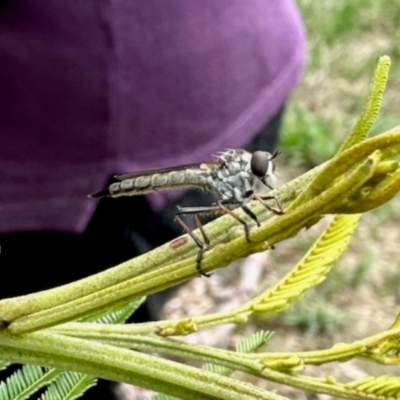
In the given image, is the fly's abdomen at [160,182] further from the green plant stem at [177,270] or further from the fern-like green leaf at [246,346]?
the green plant stem at [177,270]

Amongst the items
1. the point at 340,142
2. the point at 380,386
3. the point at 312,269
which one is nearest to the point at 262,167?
the point at 312,269

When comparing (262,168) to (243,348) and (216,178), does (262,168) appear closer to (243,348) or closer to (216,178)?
(216,178)

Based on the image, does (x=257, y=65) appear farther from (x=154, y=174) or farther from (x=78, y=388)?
(x=78, y=388)

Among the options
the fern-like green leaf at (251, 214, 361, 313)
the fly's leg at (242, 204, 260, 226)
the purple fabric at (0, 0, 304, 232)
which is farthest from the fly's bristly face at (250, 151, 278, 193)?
the purple fabric at (0, 0, 304, 232)

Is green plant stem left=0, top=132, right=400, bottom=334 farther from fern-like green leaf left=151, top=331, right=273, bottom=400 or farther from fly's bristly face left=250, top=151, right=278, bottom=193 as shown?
fly's bristly face left=250, top=151, right=278, bottom=193

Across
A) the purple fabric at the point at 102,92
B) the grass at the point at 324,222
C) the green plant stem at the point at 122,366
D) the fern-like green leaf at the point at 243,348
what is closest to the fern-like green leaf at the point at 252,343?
the fern-like green leaf at the point at 243,348

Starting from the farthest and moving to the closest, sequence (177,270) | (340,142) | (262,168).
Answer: (340,142) < (262,168) < (177,270)

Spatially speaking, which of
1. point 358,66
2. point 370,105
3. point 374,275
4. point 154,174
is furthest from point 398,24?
point 370,105
